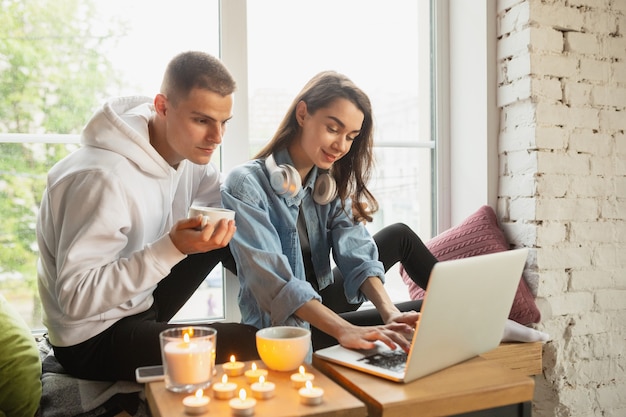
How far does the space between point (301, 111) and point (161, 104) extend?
395mm

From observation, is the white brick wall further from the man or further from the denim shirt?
the man

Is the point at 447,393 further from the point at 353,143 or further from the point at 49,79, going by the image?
the point at 49,79

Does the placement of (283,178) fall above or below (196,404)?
above

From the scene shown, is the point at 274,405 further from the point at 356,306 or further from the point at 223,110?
the point at 356,306

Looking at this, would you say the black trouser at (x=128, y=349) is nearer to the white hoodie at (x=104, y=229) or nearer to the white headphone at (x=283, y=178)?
the white hoodie at (x=104, y=229)

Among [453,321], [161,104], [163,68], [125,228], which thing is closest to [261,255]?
[125,228]

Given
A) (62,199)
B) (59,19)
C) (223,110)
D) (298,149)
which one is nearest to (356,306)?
(298,149)

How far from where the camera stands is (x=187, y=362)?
90cm

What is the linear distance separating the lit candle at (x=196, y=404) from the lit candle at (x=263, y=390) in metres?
0.07

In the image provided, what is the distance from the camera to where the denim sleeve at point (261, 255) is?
1.35m

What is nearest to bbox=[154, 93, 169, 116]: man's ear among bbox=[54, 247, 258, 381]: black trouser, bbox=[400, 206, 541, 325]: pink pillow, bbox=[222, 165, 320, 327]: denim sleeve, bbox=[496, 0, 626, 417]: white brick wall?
bbox=[222, 165, 320, 327]: denim sleeve

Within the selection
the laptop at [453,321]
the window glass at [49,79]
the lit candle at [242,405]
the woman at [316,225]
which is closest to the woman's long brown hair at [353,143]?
the woman at [316,225]

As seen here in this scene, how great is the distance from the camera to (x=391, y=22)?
7.23 feet

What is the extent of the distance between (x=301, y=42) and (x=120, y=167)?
949 mm
